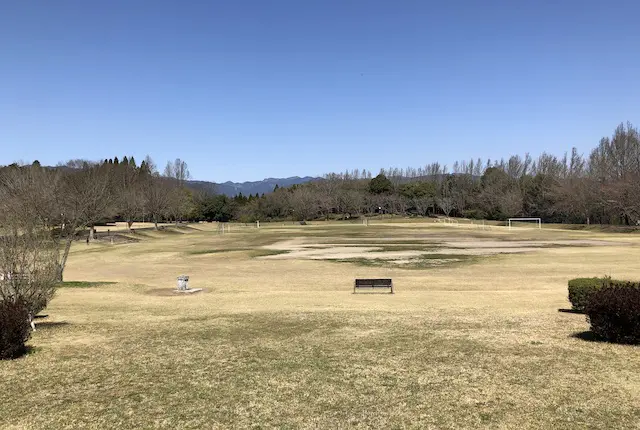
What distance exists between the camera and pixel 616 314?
35.3ft

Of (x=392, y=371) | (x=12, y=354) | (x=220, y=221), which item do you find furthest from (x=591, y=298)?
(x=220, y=221)

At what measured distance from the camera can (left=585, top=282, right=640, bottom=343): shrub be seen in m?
10.6

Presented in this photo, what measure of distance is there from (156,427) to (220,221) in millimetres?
136616

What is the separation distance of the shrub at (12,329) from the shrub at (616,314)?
501 inches

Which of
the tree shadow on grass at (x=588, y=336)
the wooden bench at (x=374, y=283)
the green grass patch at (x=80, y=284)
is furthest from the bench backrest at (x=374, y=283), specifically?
the green grass patch at (x=80, y=284)

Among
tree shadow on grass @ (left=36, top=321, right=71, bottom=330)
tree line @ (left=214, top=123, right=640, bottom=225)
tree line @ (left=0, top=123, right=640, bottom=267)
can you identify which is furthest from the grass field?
tree line @ (left=214, top=123, right=640, bottom=225)

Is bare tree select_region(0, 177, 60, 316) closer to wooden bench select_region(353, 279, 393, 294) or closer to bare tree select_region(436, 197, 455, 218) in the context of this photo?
wooden bench select_region(353, 279, 393, 294)

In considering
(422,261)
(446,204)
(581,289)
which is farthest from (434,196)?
(581,289)

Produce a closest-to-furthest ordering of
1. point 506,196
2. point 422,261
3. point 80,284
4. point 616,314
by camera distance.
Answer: point 616,314, point 80,284, point 422,261, point 506,196

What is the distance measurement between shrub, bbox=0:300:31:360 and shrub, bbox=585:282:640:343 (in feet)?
41.7

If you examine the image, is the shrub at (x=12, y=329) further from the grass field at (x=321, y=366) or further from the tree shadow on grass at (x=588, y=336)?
the tree shadow on grass at (x=588, y=336)

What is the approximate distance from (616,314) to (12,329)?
43.0 ft

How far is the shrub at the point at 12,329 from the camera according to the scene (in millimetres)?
9945

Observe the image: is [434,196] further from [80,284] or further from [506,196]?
[80,284]
